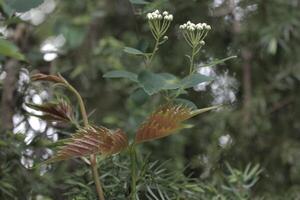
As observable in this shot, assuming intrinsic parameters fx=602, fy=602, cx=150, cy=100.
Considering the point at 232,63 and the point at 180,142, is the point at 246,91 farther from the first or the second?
the point at 180,142

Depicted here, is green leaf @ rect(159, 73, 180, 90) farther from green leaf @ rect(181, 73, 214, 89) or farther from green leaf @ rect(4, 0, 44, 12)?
green leaf @ rect(4, 0, 44, 12)

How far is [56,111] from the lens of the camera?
2.23ft

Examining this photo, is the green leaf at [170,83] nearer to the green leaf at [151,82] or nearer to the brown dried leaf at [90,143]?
the green leaf at [151,82]

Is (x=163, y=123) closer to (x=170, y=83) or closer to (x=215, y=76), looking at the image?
(x=170, y=83)

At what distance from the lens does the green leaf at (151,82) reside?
2.27 feet

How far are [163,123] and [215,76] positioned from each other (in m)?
0.58

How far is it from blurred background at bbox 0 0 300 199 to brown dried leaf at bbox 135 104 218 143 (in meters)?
0.43

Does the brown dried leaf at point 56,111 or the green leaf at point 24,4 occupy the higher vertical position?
the green leaf at point 24,4

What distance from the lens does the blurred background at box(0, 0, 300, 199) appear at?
1136mm

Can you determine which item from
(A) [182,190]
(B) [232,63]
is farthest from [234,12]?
(A) [182,190]

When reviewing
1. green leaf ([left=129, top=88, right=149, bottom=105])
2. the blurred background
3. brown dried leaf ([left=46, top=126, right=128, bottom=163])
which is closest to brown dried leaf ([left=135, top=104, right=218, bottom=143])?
brown dried leaf ([left=46, top=126, right=128, bottom=163])

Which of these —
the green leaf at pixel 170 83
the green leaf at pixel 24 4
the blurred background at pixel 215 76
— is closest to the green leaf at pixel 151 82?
the green leaf at pixel 170 83

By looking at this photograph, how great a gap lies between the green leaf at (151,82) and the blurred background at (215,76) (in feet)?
1.17

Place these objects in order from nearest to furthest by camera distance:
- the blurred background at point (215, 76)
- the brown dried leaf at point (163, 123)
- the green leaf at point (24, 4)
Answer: the brown dried leaf at point (163, 123) < the green leaf at point (24, 4) < the blurred background at point (215, 76)
